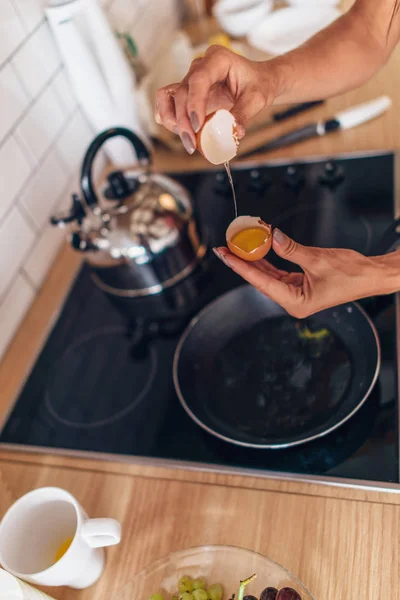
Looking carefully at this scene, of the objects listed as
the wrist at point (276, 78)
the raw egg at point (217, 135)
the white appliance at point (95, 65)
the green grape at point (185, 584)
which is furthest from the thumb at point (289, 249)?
the white appliance at point (95, 65)

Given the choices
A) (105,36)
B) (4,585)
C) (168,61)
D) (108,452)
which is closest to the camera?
(4,585)

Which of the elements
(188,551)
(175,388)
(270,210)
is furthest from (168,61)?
(188,551)

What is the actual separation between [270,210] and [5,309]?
50 centimetres

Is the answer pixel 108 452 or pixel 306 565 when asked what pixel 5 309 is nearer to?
pixel 108 452

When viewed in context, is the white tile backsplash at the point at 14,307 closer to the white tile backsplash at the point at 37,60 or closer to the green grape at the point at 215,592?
the white tile backsplash at the point at 37,60

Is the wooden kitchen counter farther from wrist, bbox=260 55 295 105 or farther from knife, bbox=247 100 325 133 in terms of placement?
knife, bbox=247 100 325 133

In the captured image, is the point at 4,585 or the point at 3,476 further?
the point at 3,476

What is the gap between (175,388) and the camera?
0.79m

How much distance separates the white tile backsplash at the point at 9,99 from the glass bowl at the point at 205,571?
0.73 meters

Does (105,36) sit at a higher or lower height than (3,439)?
higher

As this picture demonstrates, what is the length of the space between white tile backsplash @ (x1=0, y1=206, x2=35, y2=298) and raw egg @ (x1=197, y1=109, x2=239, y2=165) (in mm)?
465

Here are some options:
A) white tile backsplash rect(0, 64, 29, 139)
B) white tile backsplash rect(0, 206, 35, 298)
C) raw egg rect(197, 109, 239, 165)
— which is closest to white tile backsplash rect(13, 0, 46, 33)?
white tile backsplash rect(0, 64, 29, 139)

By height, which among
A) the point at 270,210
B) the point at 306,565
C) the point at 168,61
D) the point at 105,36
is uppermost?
the point at 105,36

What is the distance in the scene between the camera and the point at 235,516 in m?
0.63
